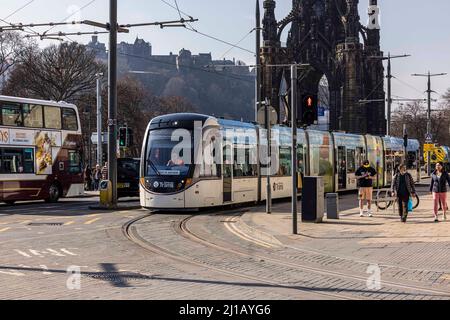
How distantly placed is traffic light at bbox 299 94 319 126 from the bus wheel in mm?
16631

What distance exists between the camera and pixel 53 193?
2917cm

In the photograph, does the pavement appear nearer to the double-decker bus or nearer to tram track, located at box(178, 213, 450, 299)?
tram track, located at box(178, 213, 450, 299)

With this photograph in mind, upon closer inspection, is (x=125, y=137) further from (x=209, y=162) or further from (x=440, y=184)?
(x=440, y=184)

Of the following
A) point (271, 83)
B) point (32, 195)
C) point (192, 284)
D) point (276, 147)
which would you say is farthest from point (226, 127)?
point (271, 83)

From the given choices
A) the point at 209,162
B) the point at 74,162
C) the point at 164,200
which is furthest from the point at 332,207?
the point at 74,162

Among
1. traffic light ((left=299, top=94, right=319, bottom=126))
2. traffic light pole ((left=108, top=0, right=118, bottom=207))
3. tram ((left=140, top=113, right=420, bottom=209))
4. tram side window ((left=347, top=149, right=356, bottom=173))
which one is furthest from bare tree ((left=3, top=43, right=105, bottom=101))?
traffic light ((left=299, top=94, right=319, bottom=126))

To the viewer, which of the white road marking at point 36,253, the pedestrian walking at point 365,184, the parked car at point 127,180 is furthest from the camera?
the parked car at point 127,180

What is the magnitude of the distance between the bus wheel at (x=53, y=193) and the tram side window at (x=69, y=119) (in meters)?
2.71

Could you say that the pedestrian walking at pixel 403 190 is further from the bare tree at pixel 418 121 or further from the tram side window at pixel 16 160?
the bare tree at pixel 418 121

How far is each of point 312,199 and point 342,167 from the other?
52.3 feet

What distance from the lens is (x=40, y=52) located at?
184 feet

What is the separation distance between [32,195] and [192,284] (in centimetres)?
1987

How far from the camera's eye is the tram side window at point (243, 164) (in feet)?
76.8

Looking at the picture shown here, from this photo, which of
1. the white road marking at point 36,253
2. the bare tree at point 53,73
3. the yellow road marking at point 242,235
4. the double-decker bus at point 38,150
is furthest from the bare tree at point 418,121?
the white road marking at point 36,253
